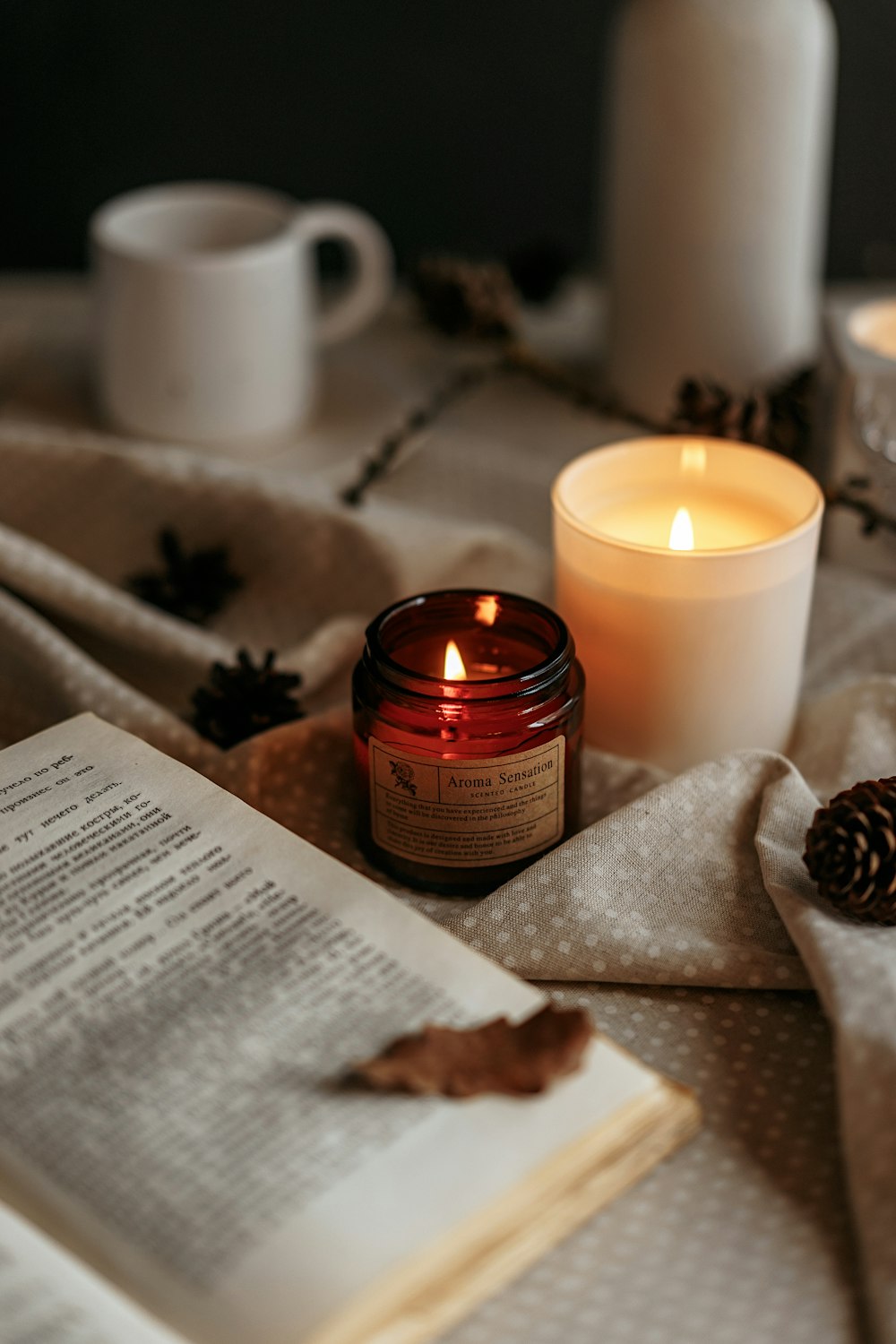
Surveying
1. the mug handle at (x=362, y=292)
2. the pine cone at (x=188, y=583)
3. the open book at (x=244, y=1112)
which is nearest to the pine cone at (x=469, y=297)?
the mug handle at (x=362, y=292)

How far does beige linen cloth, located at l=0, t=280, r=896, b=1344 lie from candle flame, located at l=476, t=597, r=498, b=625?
73mm

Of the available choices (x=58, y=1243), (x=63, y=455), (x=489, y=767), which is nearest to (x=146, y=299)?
(x=63, y=455)

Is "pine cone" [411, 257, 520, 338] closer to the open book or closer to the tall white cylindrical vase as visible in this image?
the tall white cylindrical vase

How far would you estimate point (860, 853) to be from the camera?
46 centimetres

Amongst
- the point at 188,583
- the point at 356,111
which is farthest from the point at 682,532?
the point at 356,111

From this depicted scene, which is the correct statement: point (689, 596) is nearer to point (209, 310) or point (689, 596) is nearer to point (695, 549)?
point (695, 549)

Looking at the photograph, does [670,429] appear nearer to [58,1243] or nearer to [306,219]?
[306,219]

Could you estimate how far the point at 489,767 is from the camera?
49cm

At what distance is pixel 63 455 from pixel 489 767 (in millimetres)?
359

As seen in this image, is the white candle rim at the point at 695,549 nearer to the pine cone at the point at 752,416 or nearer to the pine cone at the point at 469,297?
the pine cone at the point at 752,416

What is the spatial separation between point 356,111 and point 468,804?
0.72m

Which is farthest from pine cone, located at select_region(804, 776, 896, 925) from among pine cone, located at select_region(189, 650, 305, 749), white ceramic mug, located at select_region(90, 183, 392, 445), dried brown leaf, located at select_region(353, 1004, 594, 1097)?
white ceramic mug, located at select_region(90, 183, 392, 445)

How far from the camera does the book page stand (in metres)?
0.33

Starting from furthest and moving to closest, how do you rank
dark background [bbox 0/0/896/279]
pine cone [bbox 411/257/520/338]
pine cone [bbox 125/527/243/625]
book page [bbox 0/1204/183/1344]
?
dark background [bbox 0/0/896/279]
pine cone [bbox 411/257/520/338]
pine cone [bbox 125/527/243/625]
book page [bbox 0/1204/183/1344]
